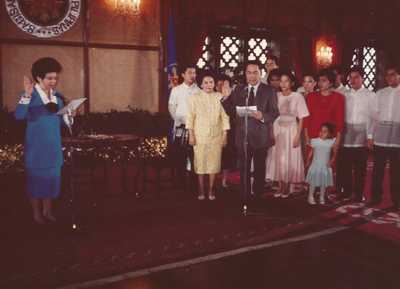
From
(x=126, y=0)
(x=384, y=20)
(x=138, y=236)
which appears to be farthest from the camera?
(x=384, y=20)

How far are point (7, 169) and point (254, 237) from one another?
4.84 metres

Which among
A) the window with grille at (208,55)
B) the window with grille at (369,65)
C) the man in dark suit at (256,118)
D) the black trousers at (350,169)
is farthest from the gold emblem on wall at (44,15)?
the window with grille at (369,65)

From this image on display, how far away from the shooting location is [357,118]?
24.3 ft

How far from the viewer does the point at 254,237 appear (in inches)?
218

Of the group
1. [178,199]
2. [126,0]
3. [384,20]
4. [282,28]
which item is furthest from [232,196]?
[384,20]

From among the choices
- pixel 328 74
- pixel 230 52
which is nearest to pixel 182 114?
pixel 328 74

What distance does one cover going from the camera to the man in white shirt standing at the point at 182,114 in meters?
7.89

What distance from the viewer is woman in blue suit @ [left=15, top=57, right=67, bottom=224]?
18.6 ft

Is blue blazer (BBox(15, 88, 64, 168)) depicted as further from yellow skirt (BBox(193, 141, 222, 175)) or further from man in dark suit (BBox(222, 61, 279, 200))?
man in dark suit (BBox(222, 61, 279, 200))

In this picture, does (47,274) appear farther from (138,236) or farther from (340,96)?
(340,96)

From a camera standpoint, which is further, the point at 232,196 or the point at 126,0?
the point at 126,0

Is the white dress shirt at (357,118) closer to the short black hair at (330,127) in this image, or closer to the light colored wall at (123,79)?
the short black hair at (330,127)

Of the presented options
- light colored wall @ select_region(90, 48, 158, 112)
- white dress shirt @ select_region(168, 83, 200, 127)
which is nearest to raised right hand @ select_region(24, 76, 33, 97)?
white dress shirt @ select_region(168, 83, 200, 127)

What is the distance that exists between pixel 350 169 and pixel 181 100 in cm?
270
